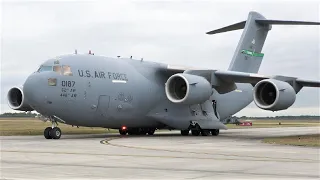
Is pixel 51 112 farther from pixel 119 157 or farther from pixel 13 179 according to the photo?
pixel 13 179

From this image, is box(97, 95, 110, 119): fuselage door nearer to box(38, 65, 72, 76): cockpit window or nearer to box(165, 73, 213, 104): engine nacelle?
box(38, 65, 72, 76): cockpit window

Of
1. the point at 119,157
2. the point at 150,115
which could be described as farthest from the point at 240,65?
the point at 119,157

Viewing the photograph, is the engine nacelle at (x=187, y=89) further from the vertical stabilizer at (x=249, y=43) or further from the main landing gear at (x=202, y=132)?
the vertical stabilizer at (x=249, y=43)

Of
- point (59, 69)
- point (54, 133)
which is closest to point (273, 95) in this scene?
point (59, 69)

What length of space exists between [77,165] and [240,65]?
73.0ft

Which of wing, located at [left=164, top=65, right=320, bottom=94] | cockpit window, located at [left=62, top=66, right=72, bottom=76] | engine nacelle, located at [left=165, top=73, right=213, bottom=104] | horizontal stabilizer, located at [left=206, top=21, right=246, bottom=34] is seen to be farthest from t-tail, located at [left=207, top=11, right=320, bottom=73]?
cockpit window, located at [left=62, top=66, right=72, bottom=76]

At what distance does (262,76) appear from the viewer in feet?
88.4

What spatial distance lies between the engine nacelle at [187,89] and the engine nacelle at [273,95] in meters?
2.76

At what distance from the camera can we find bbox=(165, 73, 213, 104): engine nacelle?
84.8 ft

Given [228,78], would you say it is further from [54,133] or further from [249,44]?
[54,133]

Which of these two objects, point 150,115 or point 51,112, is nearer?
point 51,112

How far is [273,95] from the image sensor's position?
85.1 feet

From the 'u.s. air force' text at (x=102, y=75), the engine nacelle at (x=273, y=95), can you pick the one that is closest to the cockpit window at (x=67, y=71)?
the 'u.s. air force' text at (x=102, y=75)

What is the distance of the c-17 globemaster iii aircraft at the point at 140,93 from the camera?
24.0 metres
